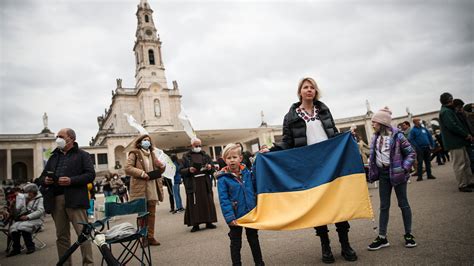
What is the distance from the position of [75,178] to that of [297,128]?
3181 millimetres

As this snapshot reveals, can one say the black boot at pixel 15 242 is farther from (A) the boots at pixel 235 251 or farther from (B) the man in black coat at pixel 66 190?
(A) the boots at pixel 235 251

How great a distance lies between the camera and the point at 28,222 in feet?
20.4

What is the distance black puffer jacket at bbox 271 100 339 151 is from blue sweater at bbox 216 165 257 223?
2.31 ft

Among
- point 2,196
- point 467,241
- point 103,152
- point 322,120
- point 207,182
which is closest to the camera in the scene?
point 467,241

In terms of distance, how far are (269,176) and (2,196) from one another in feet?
49.3

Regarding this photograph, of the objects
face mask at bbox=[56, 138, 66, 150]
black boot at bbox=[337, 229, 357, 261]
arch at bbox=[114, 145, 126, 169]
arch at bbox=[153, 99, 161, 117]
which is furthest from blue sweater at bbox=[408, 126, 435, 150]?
arch at bbox=[114, 145, 126, 169]

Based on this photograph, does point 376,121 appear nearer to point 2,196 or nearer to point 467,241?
point 467,241

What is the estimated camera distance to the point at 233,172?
3309mm

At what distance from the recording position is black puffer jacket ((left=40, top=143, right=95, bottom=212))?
389cm

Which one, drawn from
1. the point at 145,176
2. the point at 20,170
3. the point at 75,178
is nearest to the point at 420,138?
the point at 145,176

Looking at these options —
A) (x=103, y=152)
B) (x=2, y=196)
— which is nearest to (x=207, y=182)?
(x=2, y=196)

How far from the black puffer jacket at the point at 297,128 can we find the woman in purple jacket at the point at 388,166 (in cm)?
73

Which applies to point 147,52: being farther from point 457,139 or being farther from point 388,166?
point 388,166

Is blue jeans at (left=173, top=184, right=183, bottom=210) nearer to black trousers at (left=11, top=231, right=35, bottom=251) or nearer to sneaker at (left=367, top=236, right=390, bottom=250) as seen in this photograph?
black trousers at (left=11, top=231, right=35, bottom=251)
